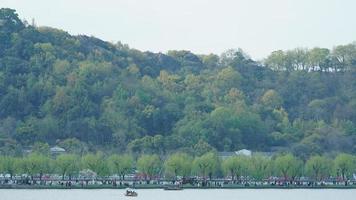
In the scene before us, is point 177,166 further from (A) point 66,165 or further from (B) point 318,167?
(B) point 318,167

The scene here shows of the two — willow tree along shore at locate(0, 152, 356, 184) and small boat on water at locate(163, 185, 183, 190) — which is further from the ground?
willow tree along shore at locate(0, 152, 356, 184)

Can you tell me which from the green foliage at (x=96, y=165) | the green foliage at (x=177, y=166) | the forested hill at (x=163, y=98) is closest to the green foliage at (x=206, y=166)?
the green foliage at (x=177, y=166)

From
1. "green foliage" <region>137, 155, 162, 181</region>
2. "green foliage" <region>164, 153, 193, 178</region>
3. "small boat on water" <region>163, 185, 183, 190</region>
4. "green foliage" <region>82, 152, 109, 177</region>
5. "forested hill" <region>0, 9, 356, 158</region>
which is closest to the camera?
"small boat on water" <region>163, 185, 183, 190</region>

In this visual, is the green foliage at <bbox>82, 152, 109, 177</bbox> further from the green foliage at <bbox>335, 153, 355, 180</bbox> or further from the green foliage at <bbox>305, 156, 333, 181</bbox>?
the green foliage at <bbox>335, 153, 355, 180</bbox>

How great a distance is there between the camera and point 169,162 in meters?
100

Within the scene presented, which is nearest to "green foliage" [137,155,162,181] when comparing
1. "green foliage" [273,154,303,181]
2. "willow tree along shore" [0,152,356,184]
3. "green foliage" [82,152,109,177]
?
"willow tree along shore" [0,152,356,184]

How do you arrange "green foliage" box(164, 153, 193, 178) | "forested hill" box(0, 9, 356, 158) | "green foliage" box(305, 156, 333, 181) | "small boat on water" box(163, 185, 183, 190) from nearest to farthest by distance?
"small boat on water" box(163, 185, 183, 190) < "green foliage" box(164, 153, 193, 178) < "green foliage" box(305, 156, 333, 181) < "forested hill" box(0, 9, 356, 158)

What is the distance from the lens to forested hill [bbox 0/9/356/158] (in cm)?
11994

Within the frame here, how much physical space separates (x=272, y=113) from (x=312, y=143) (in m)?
14.4
